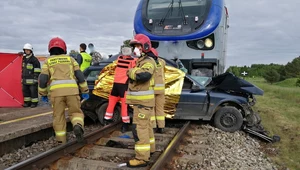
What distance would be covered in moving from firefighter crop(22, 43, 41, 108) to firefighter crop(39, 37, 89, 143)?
3.49 metres

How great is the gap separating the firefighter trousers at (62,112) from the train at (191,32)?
4.12 meters

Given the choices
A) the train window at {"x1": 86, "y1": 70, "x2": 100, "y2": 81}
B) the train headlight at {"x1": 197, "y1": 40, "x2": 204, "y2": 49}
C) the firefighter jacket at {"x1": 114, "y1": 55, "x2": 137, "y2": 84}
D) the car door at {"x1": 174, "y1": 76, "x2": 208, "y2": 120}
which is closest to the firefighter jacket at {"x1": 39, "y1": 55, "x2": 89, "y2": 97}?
the firefighter jacket at {"x1": 114, "y1": 55, "x2": 137, "y2": 84}

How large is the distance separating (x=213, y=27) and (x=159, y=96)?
144 inches

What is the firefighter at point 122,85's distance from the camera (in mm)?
5555

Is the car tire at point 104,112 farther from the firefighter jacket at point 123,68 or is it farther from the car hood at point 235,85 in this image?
the car hood at point 235,85

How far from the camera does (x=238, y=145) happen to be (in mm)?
5293

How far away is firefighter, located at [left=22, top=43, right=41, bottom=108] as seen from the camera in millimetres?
7617

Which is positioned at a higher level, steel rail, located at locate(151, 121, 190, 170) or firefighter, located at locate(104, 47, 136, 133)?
firefighter, located at locate(104, 47, 136, 133)

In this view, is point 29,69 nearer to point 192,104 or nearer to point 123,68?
point 123,68

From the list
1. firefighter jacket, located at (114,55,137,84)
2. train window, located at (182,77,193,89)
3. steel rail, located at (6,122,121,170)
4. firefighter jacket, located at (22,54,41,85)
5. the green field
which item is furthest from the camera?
firefighter jacket, located at (22,54,41,85)

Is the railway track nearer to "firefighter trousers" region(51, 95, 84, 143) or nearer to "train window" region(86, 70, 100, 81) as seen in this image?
"firefighter trousers" region(51, 95, 84, 143)

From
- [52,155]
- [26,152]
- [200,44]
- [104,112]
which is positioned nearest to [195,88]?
[104,112]

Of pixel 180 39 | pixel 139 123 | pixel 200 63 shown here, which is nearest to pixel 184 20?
pixel 180 39

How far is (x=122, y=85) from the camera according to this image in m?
5.62
